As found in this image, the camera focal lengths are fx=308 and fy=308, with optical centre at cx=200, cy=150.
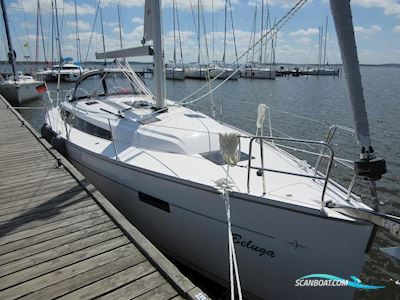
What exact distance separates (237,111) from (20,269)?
661 inches

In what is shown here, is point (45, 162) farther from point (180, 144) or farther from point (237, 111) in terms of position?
point (237, 111)

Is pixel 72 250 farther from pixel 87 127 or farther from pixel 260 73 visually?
pixel 260 73

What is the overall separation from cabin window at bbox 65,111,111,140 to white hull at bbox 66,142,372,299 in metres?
1.49

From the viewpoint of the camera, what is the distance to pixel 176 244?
16.2 ft

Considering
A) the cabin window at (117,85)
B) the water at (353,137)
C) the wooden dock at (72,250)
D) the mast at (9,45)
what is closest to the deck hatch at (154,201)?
the wooden dock at (72,250)

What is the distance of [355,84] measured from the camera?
3.00m

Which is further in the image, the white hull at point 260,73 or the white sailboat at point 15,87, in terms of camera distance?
the white hull at point 260,73

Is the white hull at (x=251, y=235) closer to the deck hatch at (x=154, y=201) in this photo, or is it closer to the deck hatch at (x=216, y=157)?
the deck hatch at (x=154, y=201)

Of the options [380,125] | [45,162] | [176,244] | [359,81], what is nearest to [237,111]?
[380,125]

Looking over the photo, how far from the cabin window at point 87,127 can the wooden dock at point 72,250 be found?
108 centimetres

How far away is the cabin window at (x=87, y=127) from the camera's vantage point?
674cm
